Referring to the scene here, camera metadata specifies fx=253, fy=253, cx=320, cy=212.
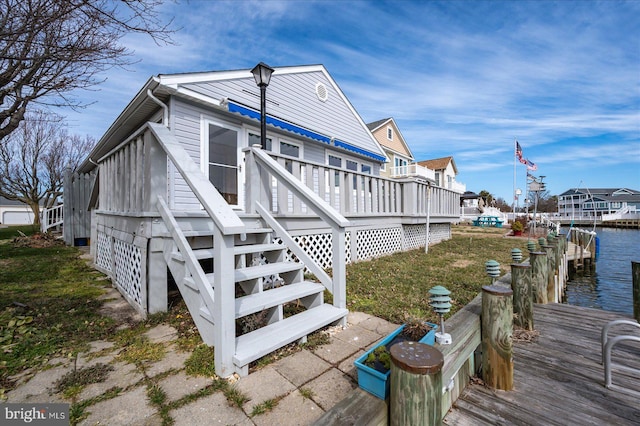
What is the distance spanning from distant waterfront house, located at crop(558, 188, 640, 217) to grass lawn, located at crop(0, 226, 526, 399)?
5336 centimetres

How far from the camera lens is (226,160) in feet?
23.8

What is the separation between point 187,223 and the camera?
325cm

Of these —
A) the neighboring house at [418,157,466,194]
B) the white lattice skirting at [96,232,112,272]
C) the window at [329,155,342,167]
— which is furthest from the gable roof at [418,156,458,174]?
the white lattice skirting at [96,232,112,272]

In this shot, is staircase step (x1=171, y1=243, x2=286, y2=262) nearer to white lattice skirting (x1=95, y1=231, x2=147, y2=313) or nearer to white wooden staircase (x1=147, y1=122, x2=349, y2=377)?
white wooden staircase (x1=147, y1=122, x2=349, y2=377)

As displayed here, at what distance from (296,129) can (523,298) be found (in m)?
6.62

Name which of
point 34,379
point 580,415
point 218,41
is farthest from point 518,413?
point 218,41

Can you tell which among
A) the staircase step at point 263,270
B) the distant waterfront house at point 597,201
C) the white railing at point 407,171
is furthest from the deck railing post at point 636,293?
the distant waterfront house at point 597,201

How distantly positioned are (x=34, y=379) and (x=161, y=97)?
216 inches

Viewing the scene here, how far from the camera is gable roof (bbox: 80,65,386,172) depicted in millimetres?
5664

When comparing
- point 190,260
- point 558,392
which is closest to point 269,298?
point 190,260

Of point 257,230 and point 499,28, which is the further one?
point 499,28

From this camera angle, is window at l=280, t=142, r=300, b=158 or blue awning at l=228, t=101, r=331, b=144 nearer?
blue awning at l=228, t=101, r=331, b=144

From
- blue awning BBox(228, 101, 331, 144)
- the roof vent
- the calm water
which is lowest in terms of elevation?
the calm water

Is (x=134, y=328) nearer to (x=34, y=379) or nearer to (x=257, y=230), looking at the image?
(x=34, y=379)
